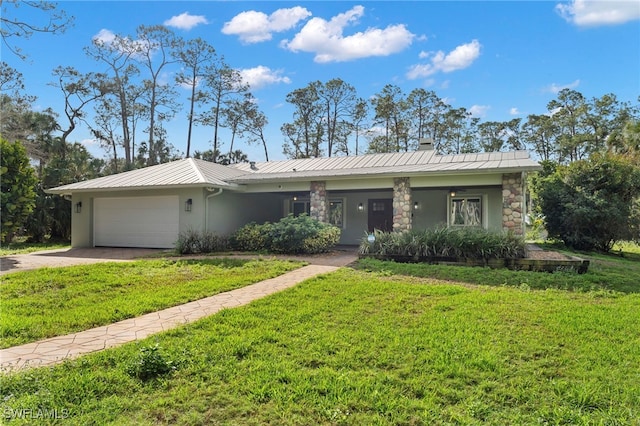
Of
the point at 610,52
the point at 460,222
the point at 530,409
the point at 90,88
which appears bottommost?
the point at 530,409

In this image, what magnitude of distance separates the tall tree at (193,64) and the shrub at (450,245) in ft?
75.7

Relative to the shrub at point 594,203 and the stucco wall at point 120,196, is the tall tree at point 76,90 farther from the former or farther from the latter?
the shrub at point 594,203

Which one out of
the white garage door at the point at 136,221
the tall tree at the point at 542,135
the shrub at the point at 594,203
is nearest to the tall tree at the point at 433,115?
the tall tree at the point at 542,135

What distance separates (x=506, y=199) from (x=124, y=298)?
9.91 meters

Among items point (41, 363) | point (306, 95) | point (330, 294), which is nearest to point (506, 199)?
point (330, 294)

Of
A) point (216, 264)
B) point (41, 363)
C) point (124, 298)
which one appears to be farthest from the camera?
point (216, 264)

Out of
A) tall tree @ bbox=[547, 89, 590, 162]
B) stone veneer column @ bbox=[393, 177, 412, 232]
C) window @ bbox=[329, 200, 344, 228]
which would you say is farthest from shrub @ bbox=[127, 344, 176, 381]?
tall tree @ bbox=[547, 89, 590, 162]

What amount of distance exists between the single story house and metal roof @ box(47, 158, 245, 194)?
0.14 feet

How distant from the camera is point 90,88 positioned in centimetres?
2669

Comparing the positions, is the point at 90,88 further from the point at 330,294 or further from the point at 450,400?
the point at 450,400

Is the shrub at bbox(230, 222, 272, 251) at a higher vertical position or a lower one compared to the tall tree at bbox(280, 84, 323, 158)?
lower

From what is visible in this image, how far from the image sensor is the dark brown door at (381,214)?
14.9 metres

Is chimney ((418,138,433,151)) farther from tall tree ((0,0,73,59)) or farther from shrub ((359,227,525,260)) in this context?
tall tree ((0,0,73,59))

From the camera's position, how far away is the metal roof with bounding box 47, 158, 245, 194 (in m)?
12.4
